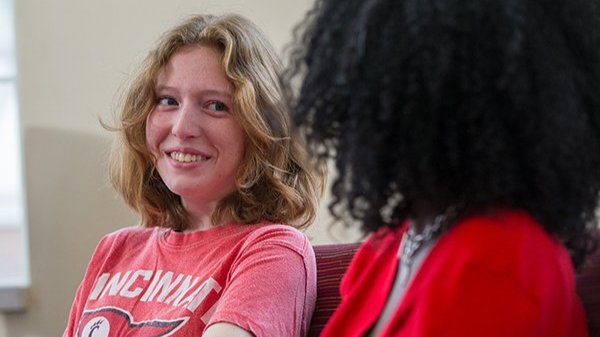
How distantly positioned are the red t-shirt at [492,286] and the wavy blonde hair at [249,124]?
72cm

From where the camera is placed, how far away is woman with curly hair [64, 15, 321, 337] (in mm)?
1499

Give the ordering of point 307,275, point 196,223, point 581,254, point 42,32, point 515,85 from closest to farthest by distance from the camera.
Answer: point 515,85
point 581,254
point 307,275
point 196,223
point 42,32

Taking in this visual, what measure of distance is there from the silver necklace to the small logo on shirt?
59cm

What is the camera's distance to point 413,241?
38.2 inches

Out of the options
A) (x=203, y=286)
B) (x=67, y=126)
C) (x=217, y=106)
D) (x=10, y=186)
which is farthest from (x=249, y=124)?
(x=10, y=186)

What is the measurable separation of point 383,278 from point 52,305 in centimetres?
197

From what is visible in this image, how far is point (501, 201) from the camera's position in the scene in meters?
0.88

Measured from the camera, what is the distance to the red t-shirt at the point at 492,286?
821 millimetres

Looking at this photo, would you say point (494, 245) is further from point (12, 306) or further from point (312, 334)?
point (12, 306)

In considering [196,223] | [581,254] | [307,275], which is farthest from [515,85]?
[196,223]

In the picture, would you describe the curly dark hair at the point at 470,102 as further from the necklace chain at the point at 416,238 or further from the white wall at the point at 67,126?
the white wall at the point at 67,126

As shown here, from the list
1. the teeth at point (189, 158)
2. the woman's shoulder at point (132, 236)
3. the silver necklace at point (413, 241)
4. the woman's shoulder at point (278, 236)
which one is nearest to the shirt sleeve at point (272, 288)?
the woman's shoulder at point (278, 236)

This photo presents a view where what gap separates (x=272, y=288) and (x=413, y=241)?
509mm

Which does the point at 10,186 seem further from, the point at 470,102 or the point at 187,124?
the point at 470,102
